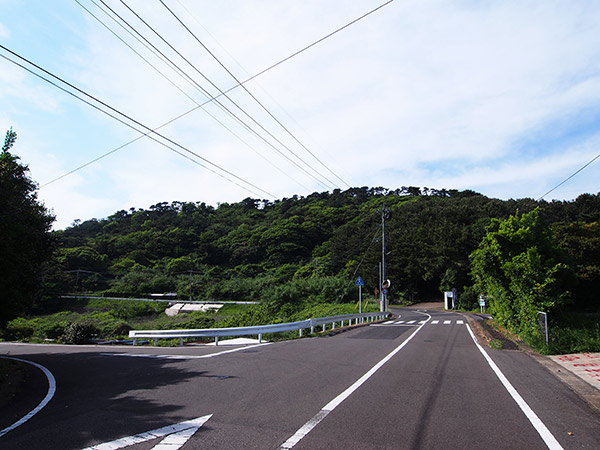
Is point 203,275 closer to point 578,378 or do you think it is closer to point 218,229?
point 218,229

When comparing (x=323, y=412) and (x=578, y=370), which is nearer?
(x=323, y=412)

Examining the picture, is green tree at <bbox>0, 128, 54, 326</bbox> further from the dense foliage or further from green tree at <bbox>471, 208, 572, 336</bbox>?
green tree at <bbox>471, 208, 572, 336</bbox>

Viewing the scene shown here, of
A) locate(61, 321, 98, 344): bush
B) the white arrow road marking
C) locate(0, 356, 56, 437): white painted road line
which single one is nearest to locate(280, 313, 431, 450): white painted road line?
the white arrow road marking

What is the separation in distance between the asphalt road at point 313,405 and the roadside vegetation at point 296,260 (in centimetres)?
522

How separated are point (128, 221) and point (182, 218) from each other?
18501 mm

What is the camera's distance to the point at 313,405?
5859 millimetres

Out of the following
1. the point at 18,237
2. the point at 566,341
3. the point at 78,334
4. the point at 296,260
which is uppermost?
the point at 296,260

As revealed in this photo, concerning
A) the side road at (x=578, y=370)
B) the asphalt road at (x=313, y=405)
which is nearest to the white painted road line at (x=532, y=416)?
the asphalt road at (x=313, y=405)

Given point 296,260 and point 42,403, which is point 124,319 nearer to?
point 296,260

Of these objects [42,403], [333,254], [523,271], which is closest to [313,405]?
[42,403]

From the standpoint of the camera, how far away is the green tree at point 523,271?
14266mm

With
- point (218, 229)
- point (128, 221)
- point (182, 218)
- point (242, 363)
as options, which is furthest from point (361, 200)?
point (242, 363)

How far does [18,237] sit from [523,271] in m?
17.3

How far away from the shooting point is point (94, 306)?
6419cm
